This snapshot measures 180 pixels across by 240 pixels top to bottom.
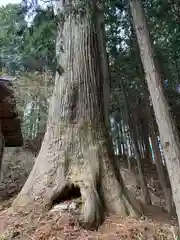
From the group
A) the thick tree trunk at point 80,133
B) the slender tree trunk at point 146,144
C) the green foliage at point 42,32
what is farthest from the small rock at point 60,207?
the slender tree trunk at point 146,144

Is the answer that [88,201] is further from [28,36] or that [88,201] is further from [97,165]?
[28,36]

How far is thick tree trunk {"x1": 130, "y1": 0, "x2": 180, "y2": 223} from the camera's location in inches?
122

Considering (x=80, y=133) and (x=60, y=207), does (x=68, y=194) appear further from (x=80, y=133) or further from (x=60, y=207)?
(x=80, y=133)

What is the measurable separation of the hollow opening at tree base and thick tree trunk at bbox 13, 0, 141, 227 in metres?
0.05

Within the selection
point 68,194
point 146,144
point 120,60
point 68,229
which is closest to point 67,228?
point 68,229

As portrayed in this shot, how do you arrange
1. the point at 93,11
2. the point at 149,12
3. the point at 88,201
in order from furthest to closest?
the point at 149,12
the point at 93,11
the point at 88,201

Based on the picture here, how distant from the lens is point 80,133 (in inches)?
158

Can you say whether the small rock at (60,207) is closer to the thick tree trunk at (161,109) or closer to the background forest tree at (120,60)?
the thick tree trunk at (161,109)

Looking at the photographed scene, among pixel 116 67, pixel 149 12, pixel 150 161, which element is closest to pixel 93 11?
pixel 149 12

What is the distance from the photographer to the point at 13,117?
24.3ft

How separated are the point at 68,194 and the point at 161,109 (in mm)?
1606

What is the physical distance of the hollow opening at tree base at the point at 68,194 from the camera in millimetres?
3598

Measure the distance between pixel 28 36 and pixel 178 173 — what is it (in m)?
3.14

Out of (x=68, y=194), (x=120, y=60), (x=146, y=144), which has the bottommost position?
(x=68, y=194)
